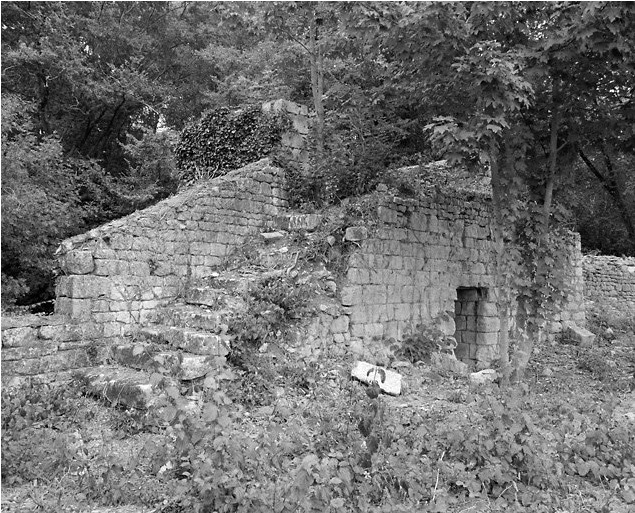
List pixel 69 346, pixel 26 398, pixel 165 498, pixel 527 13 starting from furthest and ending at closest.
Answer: pixel 527 13, pixel 69 346, pixel 26 398, pixel 165 498

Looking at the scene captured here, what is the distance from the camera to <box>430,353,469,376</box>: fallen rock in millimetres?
8031

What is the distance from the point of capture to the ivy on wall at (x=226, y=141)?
9.31 meters

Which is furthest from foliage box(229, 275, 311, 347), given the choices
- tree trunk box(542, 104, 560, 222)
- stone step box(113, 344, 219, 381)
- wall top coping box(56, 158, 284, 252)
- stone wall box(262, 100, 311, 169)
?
tree trunk box(542, 104, 560, 222)

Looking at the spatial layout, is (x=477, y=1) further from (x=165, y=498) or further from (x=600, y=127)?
(x=165, y=498)

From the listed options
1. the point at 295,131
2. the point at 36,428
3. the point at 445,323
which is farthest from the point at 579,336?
the point at 36,428

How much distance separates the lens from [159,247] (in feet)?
23.4

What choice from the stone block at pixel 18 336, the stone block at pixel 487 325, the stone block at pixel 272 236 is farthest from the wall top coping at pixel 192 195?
the stone block at pixel 487 325

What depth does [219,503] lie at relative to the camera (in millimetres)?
3209

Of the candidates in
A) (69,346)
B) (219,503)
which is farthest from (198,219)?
(219,503)

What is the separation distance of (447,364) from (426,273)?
149 cm

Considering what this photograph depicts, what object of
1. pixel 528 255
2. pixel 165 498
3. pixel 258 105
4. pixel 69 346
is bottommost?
pixel 165 498

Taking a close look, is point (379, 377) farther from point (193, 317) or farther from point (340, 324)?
point (193, 317)

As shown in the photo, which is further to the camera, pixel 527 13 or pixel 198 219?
pixel 198 219

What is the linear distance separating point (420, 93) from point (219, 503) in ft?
20.8
